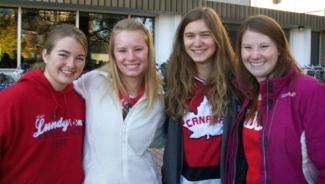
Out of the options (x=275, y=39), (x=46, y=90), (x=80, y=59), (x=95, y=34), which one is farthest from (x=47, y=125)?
(x=95, y=34)

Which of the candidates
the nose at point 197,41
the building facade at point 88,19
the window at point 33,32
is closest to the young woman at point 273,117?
the nose at point 197,41

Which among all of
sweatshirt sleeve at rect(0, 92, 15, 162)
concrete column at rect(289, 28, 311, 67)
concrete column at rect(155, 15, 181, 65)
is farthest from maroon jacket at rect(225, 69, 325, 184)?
concrete column at rect(289, 28, 311, 67)

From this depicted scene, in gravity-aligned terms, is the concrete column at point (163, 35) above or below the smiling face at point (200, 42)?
above

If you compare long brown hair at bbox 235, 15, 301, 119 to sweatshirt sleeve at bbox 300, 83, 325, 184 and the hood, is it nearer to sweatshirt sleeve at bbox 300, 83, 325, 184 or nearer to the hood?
sweatshirt sleeve at bbox 300, 83, 325, 184

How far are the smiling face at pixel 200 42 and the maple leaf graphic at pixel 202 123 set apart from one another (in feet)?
0.99

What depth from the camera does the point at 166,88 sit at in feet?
10.4

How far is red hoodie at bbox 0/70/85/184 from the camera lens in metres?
2.29

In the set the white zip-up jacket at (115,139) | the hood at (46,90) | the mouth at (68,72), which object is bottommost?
the white zip-up jacket at (115,139)

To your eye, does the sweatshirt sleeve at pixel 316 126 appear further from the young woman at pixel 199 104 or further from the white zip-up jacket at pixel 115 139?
the white zip-up jacket at pixel 115 139

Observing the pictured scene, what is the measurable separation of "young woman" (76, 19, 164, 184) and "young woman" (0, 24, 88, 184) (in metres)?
0.10

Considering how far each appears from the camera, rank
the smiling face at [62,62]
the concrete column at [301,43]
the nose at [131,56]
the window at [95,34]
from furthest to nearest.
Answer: the concrete column at [301,43] → the window at [95,34] → the nose at [131,56] → the smiling face at [62,62]

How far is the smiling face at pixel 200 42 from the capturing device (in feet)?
9.66

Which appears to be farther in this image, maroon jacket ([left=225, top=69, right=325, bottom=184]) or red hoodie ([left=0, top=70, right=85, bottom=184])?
red hoodie ([left=0, top=70, right=85, bottom=184])

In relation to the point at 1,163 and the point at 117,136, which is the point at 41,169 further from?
the point at 117,136
